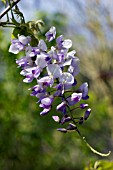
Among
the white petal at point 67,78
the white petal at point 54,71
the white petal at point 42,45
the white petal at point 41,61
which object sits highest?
the white petal at point 42,45

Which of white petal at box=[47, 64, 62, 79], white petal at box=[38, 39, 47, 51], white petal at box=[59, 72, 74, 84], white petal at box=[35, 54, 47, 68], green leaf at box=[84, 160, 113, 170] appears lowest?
green leaf at box=[84, 160, 113, 170]

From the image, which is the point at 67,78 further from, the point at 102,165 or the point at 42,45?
the point at 102,165

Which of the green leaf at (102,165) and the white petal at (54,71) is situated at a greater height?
the white petal at (54,71)

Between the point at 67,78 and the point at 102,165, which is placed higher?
the point at 67,78

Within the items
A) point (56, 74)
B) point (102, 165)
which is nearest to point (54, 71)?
point (56, 74)

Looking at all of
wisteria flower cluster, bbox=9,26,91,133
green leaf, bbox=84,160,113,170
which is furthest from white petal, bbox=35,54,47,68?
green leaf, bbox=84,160,113,170

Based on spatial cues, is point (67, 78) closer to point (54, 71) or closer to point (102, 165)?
point (54, 71)

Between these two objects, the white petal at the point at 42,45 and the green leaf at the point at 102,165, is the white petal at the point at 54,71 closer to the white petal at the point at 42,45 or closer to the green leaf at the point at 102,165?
the white petal at the point at 42,45

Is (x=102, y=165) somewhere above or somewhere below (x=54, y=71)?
below

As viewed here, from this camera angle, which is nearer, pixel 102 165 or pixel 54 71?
pixel 54 71

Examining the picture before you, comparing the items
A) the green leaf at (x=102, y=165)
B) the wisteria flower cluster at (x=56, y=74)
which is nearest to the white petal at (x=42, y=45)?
the wisteria flower cluster at (x=56, y=74)

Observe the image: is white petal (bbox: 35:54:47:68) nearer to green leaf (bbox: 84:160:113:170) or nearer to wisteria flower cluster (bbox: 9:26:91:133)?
wisteria flower cluster (bbox: 9:26:91:133)
